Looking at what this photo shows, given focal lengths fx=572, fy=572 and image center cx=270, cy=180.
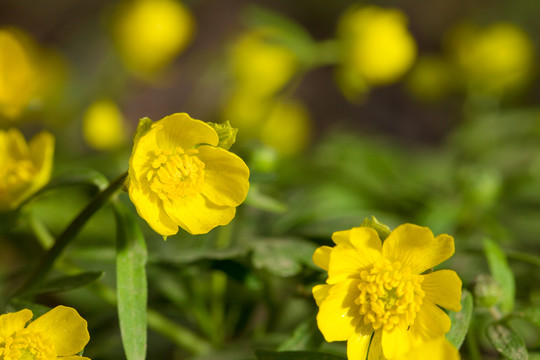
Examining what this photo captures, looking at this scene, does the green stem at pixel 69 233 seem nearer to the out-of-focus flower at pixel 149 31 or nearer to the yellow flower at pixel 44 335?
the yellow flower at pixel 44 335

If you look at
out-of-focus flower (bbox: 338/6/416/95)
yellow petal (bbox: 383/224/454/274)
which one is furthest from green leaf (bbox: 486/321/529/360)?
out-of-focus flower (bbox: 338/6/416/95)

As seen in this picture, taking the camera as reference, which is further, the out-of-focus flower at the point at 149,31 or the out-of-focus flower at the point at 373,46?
the out-of-focus flower at the point at 149,31

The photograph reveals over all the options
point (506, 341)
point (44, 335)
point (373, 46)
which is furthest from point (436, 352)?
point (373, 46)

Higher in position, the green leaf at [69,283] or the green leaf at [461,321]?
the green leaf at [69,283]

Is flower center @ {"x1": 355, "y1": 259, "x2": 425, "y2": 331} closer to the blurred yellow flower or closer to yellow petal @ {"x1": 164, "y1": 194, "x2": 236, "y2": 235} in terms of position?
yellow petal @ {"x1": 164, "y1": 194, "x2": 236, "y2": 235}

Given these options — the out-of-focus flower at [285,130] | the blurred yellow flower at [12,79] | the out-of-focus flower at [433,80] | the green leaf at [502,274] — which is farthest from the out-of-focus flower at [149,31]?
the green leaf at [502,274]

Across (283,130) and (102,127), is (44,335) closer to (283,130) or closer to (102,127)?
(102,127)

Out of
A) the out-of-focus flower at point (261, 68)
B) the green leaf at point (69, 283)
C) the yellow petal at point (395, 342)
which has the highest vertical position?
the green leaf at point (69, 283)
